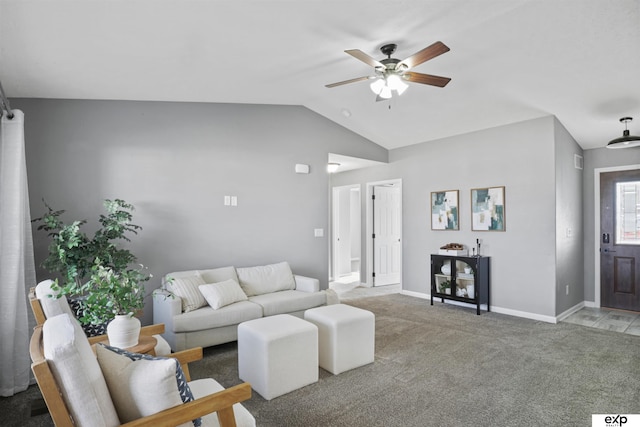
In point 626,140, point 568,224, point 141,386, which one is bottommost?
point 141,386

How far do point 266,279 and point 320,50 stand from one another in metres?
2.68

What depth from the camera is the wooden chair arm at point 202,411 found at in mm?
1299

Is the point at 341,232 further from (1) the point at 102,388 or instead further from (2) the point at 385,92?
(1) the point at 102,388

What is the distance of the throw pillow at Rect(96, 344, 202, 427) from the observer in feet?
4.34

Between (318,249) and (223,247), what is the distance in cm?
144

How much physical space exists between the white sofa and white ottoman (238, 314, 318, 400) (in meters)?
0.74

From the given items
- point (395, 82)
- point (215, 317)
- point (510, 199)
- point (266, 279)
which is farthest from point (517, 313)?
point (215, 317)

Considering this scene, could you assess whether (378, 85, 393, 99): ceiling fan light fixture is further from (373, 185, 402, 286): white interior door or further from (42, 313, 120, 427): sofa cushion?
(373, 185, 402, 286): white interior door

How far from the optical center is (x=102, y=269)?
2188mm

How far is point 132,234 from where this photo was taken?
156 inches

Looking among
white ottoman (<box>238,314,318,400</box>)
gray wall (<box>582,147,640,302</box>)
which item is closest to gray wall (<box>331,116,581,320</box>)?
gray wall (<box>582,147,640,302</box>)

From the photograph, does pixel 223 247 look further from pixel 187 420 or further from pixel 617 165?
pixel 617 165

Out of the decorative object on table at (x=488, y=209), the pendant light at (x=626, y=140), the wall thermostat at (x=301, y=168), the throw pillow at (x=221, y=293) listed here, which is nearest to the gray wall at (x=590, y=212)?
the pendant light at (x=626, y=140)

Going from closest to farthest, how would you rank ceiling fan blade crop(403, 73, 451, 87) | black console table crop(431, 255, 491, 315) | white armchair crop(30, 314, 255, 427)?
white armchair crop(30, 314, 255, 427) < ceiling fan blade crop(403, 73, 451, 87) < black console table crop(431, 255, 491, 315)
